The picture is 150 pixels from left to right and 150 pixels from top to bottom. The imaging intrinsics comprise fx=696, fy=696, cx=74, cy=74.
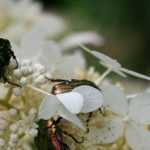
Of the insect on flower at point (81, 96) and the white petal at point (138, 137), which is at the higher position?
the insect on flower at point (81, 96)

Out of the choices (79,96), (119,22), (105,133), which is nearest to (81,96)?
(79,96)

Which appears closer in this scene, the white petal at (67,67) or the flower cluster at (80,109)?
the flower cluster at (80,109)

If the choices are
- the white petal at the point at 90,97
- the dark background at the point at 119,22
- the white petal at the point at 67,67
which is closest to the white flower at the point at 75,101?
the white petal at the point at 90,97

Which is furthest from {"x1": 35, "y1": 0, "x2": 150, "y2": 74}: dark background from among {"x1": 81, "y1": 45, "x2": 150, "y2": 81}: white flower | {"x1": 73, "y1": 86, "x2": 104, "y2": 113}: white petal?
{"x1": 73, "y1": 86, "x2": 104, "y2": 113}: white petal

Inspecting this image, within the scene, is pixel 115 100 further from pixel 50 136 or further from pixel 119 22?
pixel 119 22

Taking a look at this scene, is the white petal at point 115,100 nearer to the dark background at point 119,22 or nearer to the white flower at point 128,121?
the white flower at point 128,121

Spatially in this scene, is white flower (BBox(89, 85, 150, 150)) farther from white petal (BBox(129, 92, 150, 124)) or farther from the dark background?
the dark background

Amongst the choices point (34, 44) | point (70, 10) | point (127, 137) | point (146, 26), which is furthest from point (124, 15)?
point (127, 137)

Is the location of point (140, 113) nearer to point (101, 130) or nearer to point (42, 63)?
point (101, 130)
